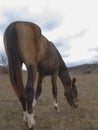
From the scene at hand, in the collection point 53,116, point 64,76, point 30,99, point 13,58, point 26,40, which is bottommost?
point 53,116

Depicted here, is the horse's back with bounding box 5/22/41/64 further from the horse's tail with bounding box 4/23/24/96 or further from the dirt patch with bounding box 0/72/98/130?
the dirt patch with bounding box 0/72/98/130

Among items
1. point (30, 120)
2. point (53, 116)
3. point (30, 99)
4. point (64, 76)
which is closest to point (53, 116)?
point (53, 116)

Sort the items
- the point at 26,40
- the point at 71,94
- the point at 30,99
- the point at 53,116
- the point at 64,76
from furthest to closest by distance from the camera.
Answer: the point at 64,76
the point at 71,94
the point at 53,116
the point at 26,40
the point at 30,99

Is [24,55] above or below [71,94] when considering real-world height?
above

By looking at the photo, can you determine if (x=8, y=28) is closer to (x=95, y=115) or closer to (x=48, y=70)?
(x=48, y=70)

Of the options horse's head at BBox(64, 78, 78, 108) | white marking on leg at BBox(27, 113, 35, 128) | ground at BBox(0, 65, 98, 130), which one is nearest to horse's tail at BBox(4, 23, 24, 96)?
white marking on leg at BBox(27, 113, 35, 128)

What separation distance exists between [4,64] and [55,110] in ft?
70.8

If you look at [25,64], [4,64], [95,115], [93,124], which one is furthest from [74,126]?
[4,64]

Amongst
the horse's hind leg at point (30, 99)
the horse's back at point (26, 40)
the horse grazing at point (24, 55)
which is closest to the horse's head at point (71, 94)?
the horse grazing at point (24, 55)

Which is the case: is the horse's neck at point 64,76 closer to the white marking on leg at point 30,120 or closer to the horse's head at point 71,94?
the horse's head at point 71,94

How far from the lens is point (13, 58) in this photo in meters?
6.43

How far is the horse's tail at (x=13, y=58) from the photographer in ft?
20.4

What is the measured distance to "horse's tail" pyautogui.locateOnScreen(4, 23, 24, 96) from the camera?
6.22 m

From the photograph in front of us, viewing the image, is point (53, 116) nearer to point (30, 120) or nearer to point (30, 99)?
point (30, 120)
